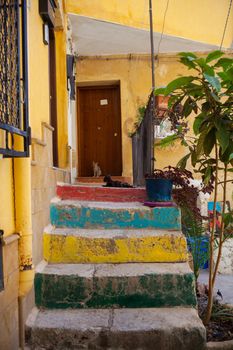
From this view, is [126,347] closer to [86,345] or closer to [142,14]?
[86,345]

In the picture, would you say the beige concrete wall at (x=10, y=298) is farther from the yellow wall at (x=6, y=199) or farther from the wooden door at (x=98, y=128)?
the wooden door at (x=98, y=128)

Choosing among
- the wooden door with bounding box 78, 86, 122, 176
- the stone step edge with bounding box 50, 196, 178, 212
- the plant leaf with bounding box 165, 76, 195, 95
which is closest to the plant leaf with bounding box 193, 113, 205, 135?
the plant leaf with bounding box 165, 76, 195, 95

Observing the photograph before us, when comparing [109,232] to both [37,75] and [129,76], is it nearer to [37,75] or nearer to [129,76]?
[37,75]

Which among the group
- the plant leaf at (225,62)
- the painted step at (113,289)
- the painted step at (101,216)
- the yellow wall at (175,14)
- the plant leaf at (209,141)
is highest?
the yellow wall at (175,14)

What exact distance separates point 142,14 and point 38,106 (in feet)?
11.7

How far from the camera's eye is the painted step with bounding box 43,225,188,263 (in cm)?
312

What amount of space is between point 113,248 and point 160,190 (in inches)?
29.8

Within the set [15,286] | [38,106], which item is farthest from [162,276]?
[38,106]

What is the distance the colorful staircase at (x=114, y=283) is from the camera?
99.6 inches

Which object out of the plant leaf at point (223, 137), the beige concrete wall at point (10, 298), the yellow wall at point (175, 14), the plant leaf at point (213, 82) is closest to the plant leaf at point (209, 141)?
the plant leaf at point (223, 137)

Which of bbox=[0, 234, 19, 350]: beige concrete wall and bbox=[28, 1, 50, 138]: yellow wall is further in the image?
bbox=[28, 1, 50, 138]: yellow wall

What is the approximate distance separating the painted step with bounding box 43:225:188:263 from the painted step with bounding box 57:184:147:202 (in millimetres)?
878

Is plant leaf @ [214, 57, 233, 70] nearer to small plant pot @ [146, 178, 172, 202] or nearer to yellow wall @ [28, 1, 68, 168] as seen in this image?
small plant pot @ [146, 178, 172, 202]

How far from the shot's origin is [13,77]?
2.21 m
